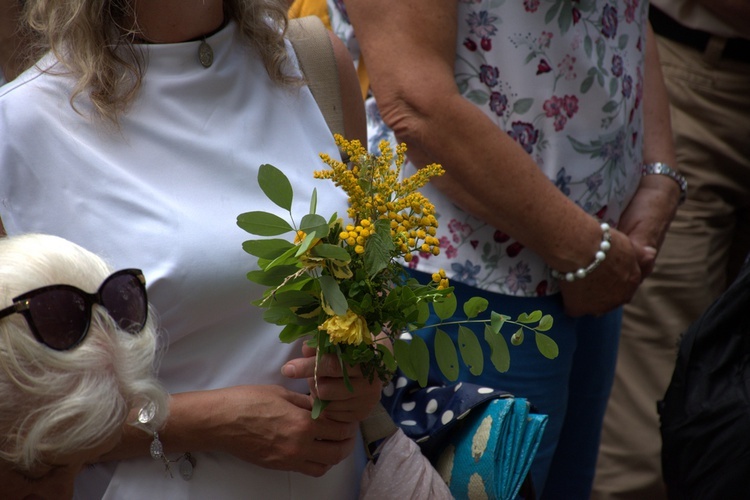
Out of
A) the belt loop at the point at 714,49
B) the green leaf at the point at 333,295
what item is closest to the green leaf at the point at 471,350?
the green leaf at the point at 333,295

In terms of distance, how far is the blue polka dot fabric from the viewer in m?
1.58

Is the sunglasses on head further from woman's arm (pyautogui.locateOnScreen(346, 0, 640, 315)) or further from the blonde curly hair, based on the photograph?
woman's arm (pyautogui.locateOnScreen(346, 0, 640, 315))

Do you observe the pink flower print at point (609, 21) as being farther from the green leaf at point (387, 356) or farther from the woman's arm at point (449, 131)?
the green leaf at point (387, 356)

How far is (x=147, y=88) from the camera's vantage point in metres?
1.55

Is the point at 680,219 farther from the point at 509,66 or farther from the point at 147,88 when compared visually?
the point at 147,88

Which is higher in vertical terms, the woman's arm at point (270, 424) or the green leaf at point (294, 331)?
the green leaf at point (294, 331)

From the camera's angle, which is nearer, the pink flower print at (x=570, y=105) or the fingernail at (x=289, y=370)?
the fingernail at (x=289, y=370)

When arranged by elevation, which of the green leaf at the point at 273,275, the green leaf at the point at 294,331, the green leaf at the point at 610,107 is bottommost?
the green leaf at the point at 610,107

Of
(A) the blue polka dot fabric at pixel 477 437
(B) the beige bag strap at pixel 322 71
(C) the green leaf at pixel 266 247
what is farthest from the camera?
(B) the beige bag strap at pixel 322 71

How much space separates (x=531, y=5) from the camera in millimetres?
2012

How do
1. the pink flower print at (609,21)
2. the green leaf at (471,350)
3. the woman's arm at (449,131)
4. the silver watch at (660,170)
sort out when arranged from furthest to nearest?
the silver watch at (660,170)
the pink flower print at (609,21)
the woman's arm at (449,131)
the green leaf at (471,350)

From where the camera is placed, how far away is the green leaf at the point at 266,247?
1289 millimetres

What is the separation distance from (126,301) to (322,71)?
2.47ft

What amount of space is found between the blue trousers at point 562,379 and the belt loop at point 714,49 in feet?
3.89
